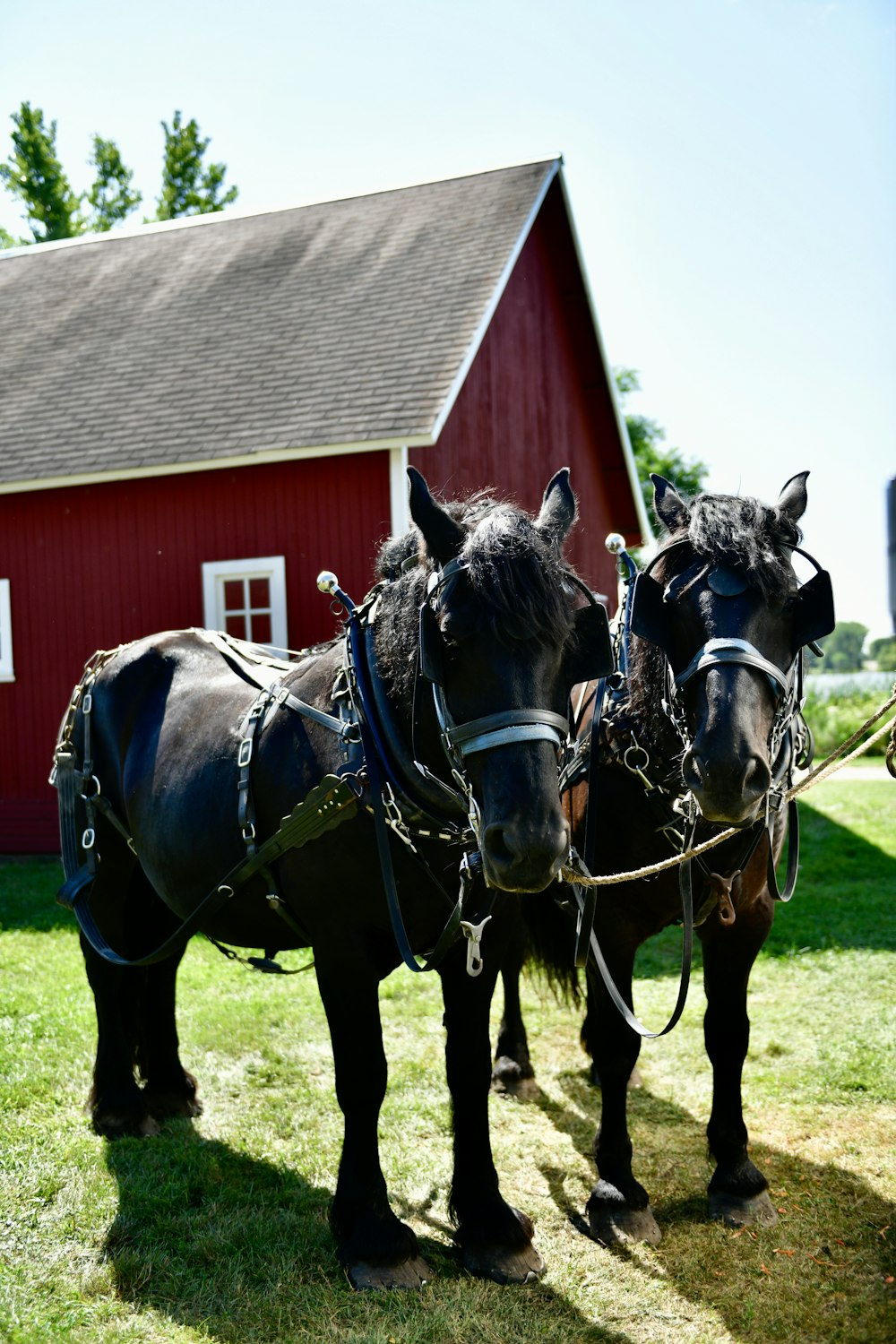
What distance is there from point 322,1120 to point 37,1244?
1.26 meters

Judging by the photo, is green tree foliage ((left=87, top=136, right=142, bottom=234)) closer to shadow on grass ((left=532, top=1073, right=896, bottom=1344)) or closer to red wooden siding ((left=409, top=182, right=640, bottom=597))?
red wooden siding ((left=409, top=182, right=640, bottom=597))

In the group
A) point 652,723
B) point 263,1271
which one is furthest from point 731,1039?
point 263,1271

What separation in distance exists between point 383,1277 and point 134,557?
8759 millimetres

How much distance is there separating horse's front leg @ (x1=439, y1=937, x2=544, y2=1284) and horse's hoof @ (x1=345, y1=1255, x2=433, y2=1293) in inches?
7.2

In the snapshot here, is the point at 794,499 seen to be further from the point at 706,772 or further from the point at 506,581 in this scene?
the point at 506,581

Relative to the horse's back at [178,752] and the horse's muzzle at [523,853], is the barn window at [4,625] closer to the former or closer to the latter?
the horse's back at [178,752]

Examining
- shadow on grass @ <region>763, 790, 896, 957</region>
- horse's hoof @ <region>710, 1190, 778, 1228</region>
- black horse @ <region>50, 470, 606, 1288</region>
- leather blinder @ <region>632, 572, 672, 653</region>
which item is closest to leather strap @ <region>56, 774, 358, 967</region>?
black horse @ <region>50, 470, 606, 1288</region>

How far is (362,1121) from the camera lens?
2988 millimetres

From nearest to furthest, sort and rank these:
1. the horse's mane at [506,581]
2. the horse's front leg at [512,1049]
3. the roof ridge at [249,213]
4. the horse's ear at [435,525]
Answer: the horse's mane at [506,581] → the horse's ear at [435,525] → the horse's front leg at [512,1049] → the roof ridge at [249,213]

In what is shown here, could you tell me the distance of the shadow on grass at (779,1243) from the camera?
2842 mm

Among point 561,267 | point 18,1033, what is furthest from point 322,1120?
point 561,267

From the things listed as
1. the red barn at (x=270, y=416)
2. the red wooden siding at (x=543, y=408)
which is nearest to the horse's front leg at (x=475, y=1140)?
the red barn at (x=270, y=416)

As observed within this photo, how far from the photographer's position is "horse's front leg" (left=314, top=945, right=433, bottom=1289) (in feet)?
9.65

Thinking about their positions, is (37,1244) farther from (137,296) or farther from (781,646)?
(137,296)
